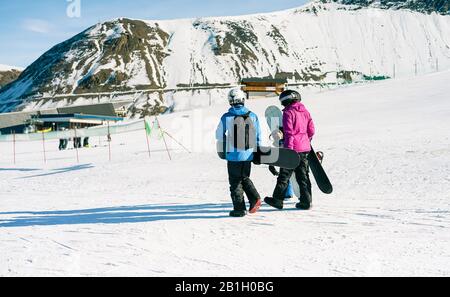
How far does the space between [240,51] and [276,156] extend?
500ft

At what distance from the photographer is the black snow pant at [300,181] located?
6.50 m

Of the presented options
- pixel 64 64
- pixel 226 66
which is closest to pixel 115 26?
pixel 64 64

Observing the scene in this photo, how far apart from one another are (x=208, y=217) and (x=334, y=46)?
16496 centimetres

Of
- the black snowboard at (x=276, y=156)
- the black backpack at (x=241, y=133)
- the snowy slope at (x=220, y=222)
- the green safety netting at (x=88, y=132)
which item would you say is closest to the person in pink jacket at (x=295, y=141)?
the black snowboard at (x=276, y=156)

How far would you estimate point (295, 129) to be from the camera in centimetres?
652

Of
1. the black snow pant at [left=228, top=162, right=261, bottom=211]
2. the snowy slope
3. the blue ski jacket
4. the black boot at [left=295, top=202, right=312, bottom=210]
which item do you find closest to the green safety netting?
the snowy slope

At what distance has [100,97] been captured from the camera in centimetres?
12425

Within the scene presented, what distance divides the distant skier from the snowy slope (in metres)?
0.47

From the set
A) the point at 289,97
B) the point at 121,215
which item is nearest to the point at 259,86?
the point at 289,97

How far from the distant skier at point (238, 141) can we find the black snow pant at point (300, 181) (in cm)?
52

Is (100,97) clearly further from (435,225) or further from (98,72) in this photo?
(435,225)

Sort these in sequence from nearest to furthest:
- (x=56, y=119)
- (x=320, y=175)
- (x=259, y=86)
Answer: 1. (x=320, y=175)
2. (x=259, y=86)
3. (x=56, y=119)

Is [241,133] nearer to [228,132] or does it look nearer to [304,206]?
[228,132]

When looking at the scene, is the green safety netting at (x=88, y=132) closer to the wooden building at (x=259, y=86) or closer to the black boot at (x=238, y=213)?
the wooden building at (x=259, y=86)
